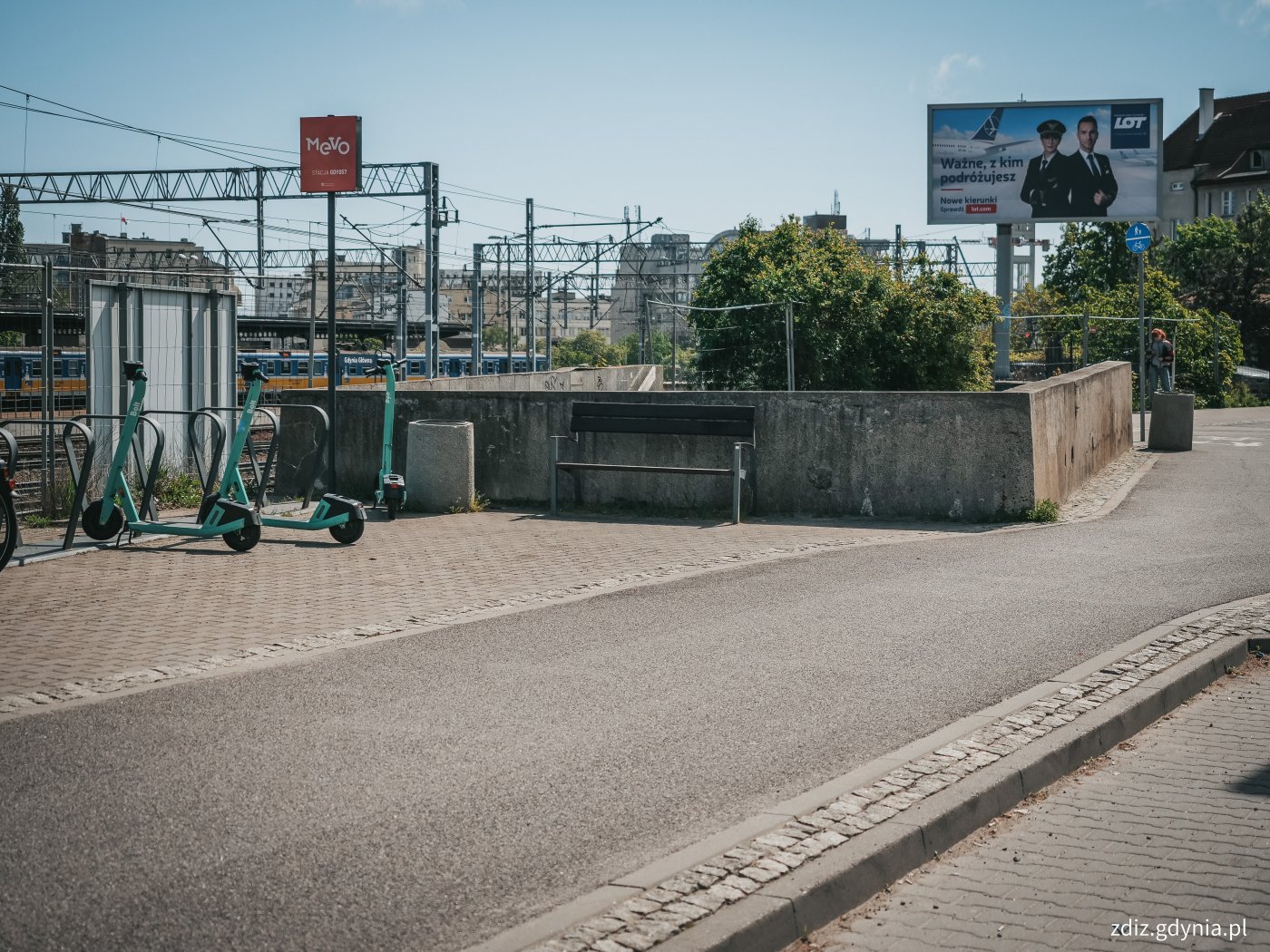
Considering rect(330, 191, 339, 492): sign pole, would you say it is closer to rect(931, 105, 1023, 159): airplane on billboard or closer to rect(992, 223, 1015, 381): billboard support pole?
rect(992, 223, 1015, 381): billboard support pole

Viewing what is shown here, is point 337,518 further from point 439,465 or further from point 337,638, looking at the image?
point 337,638

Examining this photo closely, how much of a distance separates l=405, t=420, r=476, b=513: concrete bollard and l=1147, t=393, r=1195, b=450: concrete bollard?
12.6 metres

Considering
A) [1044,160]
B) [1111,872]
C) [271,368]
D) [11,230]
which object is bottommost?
[1111,872]

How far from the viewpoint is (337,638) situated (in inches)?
311

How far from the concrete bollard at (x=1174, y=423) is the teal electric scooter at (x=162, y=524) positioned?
1530 cm

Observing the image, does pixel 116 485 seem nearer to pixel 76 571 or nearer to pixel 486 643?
pixel 76 571

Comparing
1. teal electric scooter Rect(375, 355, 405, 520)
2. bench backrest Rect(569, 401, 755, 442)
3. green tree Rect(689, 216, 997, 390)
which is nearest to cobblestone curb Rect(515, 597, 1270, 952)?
bench backrest Rect(569, 401, 755, 442)

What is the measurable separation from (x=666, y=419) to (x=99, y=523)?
5.34m

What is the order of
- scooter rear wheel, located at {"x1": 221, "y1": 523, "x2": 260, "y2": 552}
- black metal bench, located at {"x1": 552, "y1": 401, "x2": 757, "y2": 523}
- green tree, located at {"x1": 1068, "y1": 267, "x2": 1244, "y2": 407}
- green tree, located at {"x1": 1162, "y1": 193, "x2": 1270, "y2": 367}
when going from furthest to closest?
green tree, located at {"x1": 1162, "y1": 193, "x2": 1270, "y2": 367} → green tree, located at {"x1": 1068, "y1": 267, "x2": 1244, "y2": 407} → black metal bench, located at {"x1": 552, "y1": 401, "x2": 757, "y2": 523} → scooter rear wheel, located at {"x1": 221, "y1": 523, "x2": 260, "y2": 552}

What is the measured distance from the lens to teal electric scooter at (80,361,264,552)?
10852 millimetres

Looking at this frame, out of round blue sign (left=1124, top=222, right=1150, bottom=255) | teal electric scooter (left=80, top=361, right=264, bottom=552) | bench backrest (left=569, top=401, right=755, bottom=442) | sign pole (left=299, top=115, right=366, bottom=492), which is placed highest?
round blue sign (left=1124, top=222, right=1150, bottom=255)

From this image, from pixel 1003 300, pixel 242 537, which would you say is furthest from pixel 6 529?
pixel 1003 300

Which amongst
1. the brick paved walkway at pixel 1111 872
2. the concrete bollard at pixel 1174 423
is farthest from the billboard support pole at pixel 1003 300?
the brick paved walkway at pixel 1111 872

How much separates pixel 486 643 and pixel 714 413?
20.1 ft
